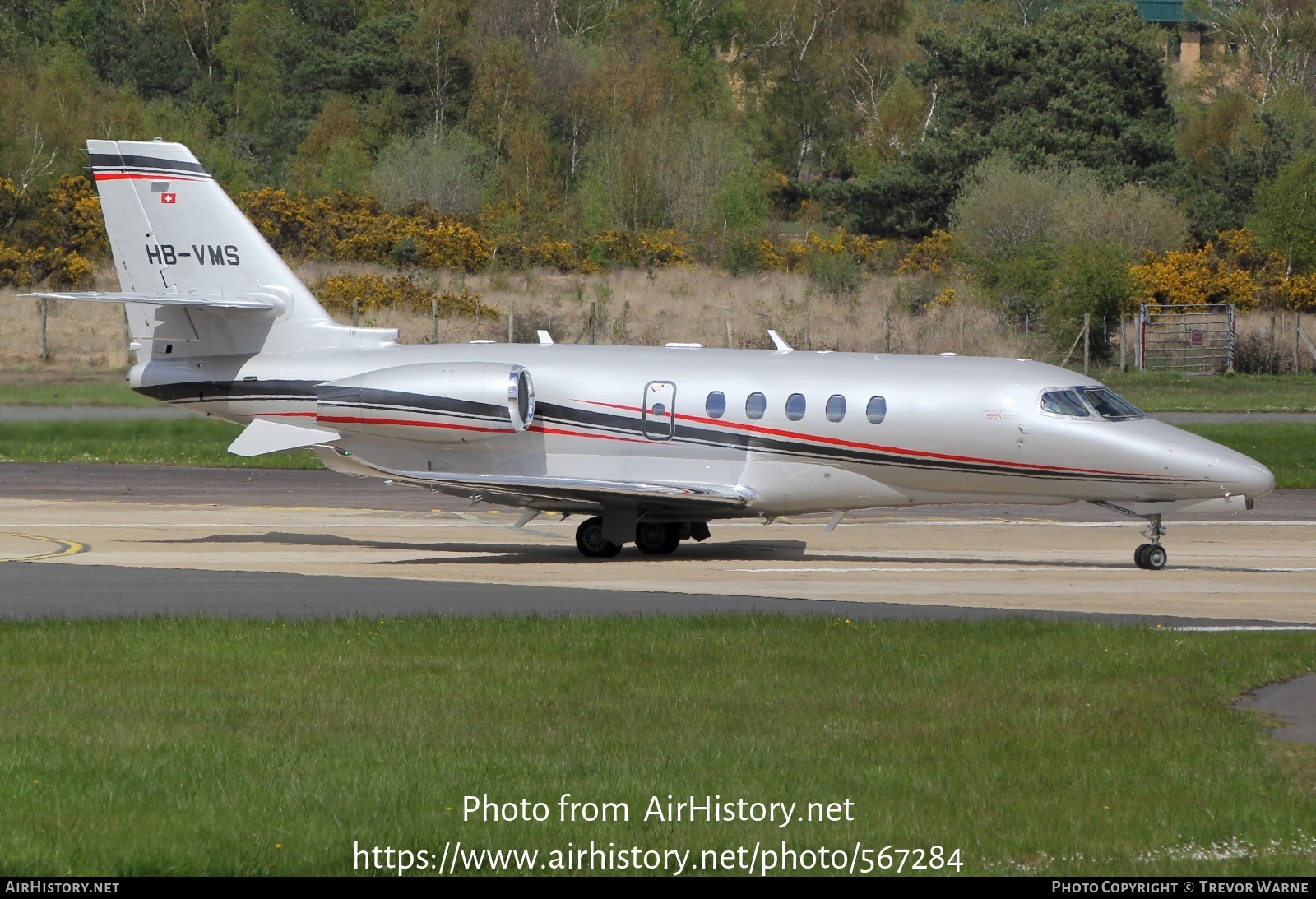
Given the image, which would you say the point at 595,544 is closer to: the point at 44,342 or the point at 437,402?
the point at 437,402

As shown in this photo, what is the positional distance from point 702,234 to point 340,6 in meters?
35.4

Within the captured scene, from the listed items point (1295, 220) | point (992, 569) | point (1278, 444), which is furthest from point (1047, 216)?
point (992, 569)

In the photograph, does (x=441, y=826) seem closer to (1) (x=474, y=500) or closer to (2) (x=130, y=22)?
(1) (x=474, y=500)

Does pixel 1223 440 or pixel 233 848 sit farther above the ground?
pixel 233 848

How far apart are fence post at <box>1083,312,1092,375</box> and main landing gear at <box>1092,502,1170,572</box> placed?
105ft

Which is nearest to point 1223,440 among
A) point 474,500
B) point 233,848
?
point 474,500

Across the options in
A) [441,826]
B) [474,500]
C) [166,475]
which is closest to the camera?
[441,826]

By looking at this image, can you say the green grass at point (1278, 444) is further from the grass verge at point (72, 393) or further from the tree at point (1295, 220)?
the tree at point (1295, 220)

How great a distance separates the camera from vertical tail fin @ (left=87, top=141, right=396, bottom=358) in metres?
25.3

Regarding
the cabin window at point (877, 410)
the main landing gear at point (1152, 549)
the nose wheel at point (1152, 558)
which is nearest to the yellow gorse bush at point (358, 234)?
the cabin window at point (877, 410)

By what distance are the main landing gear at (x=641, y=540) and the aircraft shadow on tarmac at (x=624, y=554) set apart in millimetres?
126

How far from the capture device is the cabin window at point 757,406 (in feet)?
78.0

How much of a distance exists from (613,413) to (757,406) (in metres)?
2.07
